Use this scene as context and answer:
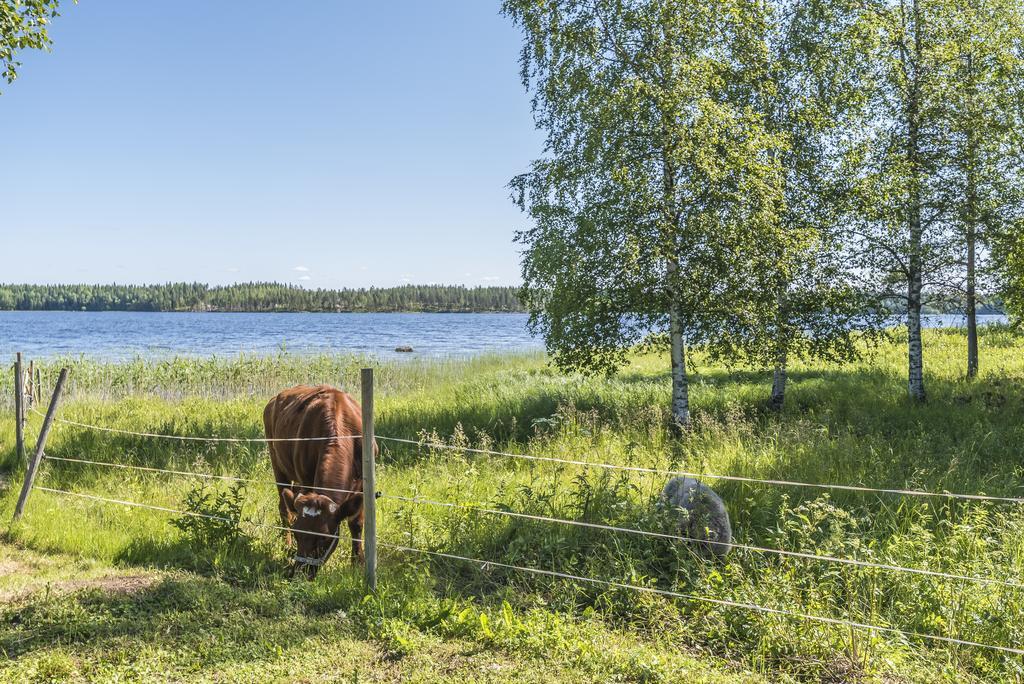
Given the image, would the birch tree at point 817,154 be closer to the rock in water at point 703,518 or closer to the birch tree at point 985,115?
the birch tree at point 985,115

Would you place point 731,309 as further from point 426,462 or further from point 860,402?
point 426,462

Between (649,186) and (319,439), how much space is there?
843 centimetres

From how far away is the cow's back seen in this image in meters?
6.74

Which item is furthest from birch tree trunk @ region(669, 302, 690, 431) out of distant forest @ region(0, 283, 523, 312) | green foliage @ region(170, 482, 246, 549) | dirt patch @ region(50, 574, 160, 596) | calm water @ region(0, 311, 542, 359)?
distant forest @ region(0, 283, 523, 312)

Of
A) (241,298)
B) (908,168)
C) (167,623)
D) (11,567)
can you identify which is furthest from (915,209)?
(241,298)

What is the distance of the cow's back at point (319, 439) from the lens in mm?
6738

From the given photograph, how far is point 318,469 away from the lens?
668cm

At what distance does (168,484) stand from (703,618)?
7.68 m

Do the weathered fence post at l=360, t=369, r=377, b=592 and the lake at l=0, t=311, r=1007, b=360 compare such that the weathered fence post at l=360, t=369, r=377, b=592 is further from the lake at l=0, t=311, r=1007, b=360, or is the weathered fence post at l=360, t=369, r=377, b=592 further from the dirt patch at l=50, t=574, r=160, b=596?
the lake at l=0, t=311, r=1007, b=360

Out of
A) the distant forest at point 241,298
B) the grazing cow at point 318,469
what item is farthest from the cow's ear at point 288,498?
the distant forest at point 241,298

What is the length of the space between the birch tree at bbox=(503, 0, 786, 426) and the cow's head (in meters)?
7.60

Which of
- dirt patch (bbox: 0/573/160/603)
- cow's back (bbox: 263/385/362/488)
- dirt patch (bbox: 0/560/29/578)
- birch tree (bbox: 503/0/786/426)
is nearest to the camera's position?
dirt patch (bbox: 0/573/160/603)

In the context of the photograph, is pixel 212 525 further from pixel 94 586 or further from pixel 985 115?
pixel 985 115

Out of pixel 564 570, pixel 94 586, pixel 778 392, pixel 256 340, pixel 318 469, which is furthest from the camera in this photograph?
pixel 256 340
